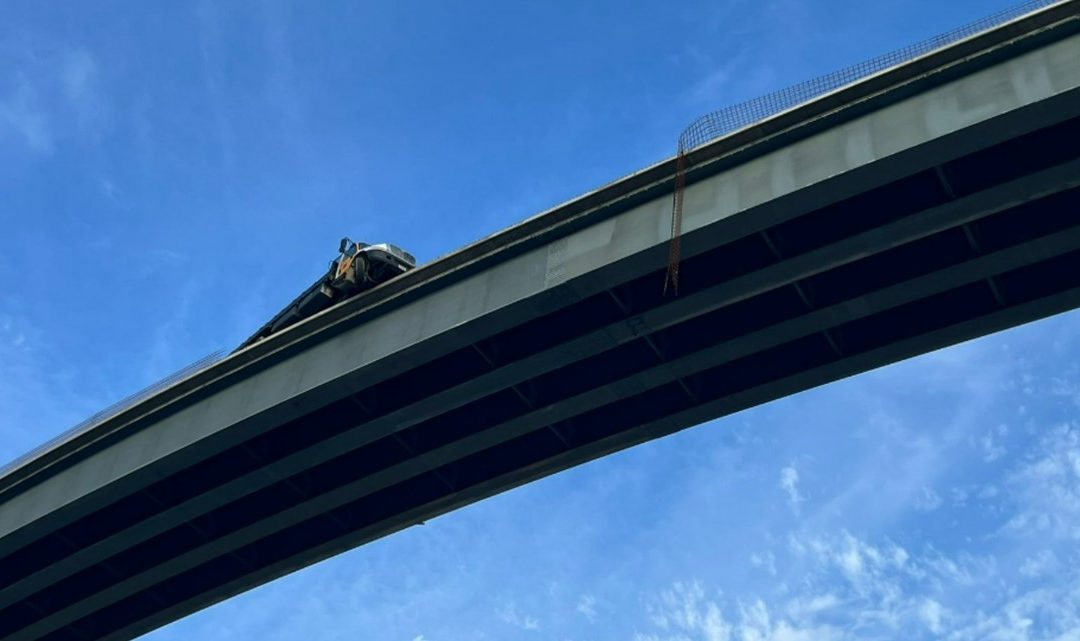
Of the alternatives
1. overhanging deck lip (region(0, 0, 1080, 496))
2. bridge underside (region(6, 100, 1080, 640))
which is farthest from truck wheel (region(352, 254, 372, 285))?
bridge underside (region(6, 100, 1080, 640))

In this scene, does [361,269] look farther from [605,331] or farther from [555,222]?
[605,331]

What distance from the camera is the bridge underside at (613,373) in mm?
25781

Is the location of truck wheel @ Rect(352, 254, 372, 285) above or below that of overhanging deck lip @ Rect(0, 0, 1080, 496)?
above

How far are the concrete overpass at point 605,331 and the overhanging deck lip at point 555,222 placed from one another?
0.05 metres

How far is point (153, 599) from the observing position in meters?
39.2

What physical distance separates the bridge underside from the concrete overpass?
53 mm

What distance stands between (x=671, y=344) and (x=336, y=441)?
8057 mm

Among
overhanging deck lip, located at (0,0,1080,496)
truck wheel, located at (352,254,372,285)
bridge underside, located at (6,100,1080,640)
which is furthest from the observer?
truck wheel, located at (352,254,372,285)

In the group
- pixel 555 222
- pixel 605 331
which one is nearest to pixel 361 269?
pixel 555 222

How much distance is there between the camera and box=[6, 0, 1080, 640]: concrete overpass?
24.6 m

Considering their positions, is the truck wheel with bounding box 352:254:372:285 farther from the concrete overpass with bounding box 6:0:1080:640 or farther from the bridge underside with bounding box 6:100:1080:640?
the bridge underside with bounding box 6:100:1080:640

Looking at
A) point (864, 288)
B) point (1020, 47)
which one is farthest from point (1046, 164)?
point (864, 288)

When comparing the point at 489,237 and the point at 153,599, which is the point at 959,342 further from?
the point at 153,599

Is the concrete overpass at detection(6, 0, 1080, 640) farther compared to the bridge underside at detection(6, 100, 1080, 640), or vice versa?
the bridge underside at detection(6, 100, 1080, 640)
